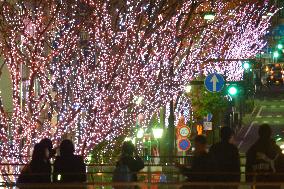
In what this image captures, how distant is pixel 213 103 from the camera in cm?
3916

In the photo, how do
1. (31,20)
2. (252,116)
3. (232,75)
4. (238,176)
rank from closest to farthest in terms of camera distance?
(238,176), (31,20), (232,75), (252,116)

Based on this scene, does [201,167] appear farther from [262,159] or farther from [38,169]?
[38,169]

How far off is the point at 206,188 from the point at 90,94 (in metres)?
8.34

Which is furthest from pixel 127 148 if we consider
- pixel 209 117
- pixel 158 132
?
pixel 209 117

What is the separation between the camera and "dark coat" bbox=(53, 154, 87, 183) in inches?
485

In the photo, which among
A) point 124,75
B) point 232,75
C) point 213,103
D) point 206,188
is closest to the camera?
point 206,188

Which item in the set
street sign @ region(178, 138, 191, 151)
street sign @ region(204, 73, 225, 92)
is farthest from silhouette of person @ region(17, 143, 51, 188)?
street sign @ region(204, 73, 225, 92)

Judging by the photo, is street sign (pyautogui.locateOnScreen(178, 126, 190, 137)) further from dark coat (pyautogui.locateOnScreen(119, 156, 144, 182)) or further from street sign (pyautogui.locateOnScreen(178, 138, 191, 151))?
dark coat (pyautogui.locateOnScreen(119, 156, 144, 182))

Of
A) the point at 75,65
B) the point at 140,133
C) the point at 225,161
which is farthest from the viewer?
the point at 140,133

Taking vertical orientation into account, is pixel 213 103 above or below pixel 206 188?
above

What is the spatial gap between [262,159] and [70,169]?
2696 millimetres

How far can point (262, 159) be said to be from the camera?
12211 mm

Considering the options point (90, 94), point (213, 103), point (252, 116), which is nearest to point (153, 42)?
point (90, 94)

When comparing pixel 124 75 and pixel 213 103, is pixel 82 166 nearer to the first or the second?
pixel 124 75
